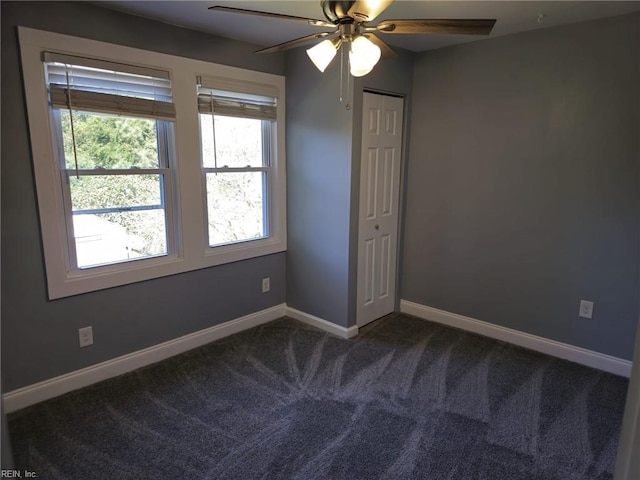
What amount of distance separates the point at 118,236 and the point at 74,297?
1.50 ft

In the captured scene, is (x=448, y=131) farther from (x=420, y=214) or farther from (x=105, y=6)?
(x=105, y=6)

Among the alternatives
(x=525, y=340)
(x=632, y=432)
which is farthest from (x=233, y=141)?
(x=632, y=432)

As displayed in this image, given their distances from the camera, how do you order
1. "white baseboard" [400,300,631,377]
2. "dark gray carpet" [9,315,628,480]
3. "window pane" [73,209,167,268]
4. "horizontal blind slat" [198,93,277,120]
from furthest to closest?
"horizontal blind slat" [198,93,277,120] < "white baseboard" [400,300,631,377] < "window pane" [73,209,167,268] < "dark gray carpet" [9,315,628,480]

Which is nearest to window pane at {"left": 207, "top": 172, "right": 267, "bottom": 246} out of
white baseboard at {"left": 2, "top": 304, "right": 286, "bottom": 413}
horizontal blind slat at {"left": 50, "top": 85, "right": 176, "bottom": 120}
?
horizontal blind slat at {"left": 50, "top": 85, "right": 176, "bottom": 120}

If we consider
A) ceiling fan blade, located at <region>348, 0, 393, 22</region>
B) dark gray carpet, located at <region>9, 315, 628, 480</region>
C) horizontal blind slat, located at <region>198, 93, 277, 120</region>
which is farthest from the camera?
horizontal blind slat, located at <region>198, 93, 277, 120</region>

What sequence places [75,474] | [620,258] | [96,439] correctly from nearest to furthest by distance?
[75,474], [96,439], [620,258]

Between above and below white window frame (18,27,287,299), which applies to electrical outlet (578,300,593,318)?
below

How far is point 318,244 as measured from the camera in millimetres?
3424

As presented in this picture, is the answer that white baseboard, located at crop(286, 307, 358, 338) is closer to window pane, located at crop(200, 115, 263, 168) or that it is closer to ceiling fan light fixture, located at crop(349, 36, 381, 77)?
window pane, located at crop(200, 115, 263, 168)

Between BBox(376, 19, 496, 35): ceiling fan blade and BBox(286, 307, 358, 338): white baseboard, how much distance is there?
230 cm

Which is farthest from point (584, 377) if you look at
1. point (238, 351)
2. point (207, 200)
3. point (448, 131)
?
point (207, 200)

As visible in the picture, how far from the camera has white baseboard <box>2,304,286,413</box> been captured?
2.39 m

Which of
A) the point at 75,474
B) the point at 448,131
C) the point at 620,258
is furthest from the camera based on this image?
the point at 448,131

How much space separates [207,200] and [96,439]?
168 centimetres
